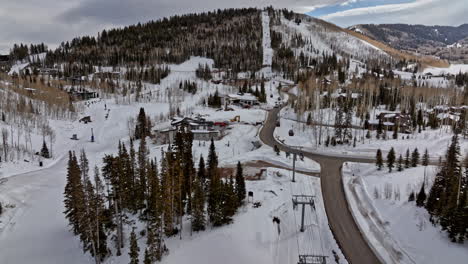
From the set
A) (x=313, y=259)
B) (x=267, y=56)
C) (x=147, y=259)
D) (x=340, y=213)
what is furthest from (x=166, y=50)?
(x=313, y=259)

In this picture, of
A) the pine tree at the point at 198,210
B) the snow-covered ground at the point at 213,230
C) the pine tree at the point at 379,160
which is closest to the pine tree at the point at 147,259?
the snow-covered ground at the point at 213,230

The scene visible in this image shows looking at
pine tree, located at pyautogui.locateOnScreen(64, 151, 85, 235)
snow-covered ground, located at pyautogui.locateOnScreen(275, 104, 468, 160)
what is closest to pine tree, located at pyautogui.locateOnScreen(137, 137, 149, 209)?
pine tree, located at pyautogui.locateOnScreen(64, 151, 85, 235)

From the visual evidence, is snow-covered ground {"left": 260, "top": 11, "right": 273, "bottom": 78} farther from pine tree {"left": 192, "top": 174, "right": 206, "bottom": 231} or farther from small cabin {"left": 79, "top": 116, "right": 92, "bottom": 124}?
pine tree {"left": 192, "top": 174, "right": 206, "bottom": 231}

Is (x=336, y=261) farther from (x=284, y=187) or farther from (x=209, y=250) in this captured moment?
(x=284, y=187)

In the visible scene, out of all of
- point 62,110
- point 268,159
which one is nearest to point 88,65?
point 62,110

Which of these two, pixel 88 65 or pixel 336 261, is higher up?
pixel 88 65

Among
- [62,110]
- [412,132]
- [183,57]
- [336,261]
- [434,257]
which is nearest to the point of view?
[434,257]

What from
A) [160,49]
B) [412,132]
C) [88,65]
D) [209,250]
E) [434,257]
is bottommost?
[209,250]
